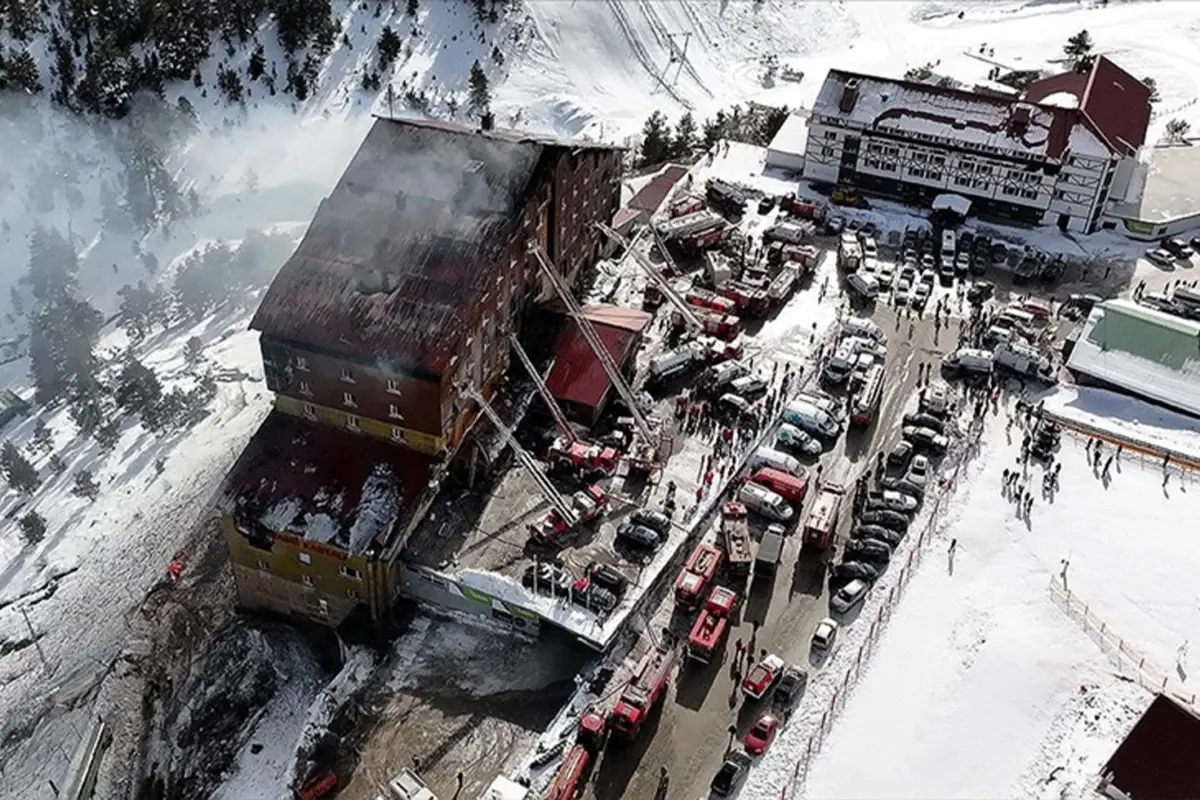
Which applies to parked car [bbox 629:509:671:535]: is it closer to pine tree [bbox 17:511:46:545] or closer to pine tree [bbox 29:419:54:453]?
pine tree [bbox 17:511:46:545]

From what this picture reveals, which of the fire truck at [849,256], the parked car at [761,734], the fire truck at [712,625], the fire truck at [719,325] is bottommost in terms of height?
the parked car at [761,734]

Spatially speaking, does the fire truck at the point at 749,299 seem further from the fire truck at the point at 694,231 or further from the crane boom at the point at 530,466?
the crane boom at the point at 530,466

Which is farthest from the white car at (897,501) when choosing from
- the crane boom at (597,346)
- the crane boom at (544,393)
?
the crane boom at (544,393)

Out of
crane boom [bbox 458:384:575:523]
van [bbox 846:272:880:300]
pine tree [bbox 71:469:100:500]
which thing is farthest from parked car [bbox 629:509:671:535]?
pine tree [bbox 71:469:100:500]

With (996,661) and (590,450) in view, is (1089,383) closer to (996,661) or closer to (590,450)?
(996,661)

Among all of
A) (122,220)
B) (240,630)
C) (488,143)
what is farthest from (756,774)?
(122,220)

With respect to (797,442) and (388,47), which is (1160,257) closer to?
(797,442)
